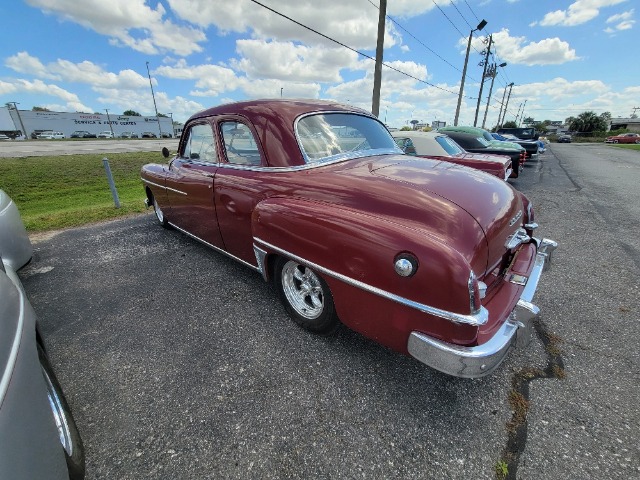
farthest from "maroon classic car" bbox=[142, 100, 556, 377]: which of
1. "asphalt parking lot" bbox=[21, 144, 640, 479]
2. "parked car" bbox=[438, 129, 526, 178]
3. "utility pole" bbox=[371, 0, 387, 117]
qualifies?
"utility pole" bbox=[371, 0, 387, 117]

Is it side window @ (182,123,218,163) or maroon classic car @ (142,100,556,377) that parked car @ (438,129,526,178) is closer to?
maroon classic car @ (142,100,556,377)

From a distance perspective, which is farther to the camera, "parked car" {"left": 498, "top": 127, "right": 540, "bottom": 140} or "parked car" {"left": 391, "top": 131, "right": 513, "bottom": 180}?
"parked car" {"left": 498, "top": 127, "right": 540, "bottom": 140}

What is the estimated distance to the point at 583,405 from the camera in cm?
185

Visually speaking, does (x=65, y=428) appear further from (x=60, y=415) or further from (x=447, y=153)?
(x=447, y=153)

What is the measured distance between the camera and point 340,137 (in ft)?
9.37

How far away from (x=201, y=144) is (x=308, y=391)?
9.07 ft

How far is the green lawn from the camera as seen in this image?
584cm

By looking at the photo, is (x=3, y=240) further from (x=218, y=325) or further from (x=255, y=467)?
(x=255, y=467)

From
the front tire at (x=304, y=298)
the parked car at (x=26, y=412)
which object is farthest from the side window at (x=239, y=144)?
the parked car at (x=26, y=412)

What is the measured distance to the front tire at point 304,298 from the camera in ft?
7.54

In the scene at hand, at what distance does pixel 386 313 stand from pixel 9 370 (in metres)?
1.56

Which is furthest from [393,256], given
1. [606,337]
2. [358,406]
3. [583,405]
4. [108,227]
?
[108,227]

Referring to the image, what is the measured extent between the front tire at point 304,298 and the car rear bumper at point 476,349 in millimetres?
731

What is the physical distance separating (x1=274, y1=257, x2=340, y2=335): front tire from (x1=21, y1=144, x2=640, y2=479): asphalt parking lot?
141 millimetres
